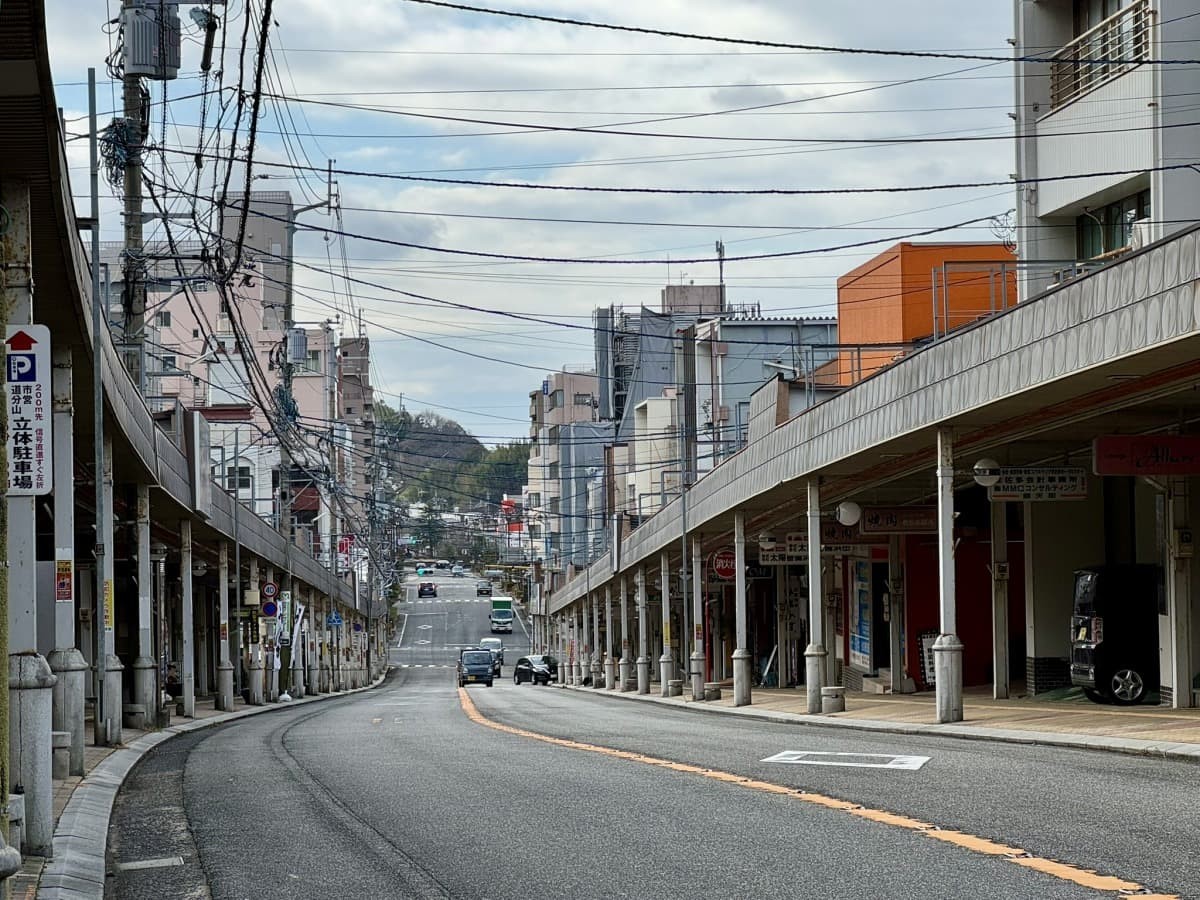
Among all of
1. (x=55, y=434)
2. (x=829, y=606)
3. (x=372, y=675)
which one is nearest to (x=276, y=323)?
(x=372, y=675)

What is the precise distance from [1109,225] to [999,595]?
23.3 feet

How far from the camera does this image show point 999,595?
3019cm

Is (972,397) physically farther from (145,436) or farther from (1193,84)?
(145,436)

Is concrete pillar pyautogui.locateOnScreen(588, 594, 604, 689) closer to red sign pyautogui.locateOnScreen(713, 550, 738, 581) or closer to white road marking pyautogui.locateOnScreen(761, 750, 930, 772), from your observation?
red sign pyautogui.locateOnScreen(713, 550, 738, 581)

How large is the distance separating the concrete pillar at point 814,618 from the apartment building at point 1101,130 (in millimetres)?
5815

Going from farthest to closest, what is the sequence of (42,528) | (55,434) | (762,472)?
(762,472) → (42,528) → (55,434)

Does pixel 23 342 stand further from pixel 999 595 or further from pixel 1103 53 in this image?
pixel 1103 53

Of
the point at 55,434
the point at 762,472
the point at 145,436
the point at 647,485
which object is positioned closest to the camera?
the point at 55,434

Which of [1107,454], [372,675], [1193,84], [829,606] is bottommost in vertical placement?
[372,675]

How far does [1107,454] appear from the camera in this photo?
70.3 ft

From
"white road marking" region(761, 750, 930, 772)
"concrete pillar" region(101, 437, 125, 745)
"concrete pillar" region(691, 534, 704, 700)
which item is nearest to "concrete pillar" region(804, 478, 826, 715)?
"concrete pillar" region(691, 534, 704, 700)

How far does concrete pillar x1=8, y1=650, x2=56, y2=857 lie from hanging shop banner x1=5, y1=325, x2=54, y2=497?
1.56 meters

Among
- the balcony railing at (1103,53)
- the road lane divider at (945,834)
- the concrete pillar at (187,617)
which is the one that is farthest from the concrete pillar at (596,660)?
the road lane divider at (945,834)

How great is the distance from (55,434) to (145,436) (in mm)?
9851
